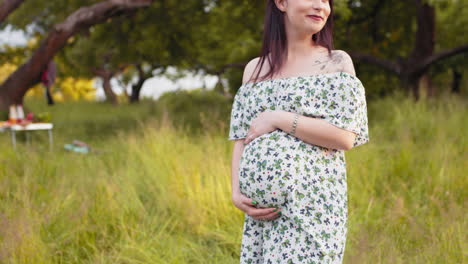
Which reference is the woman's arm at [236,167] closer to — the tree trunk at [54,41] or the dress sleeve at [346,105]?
the dress sleeve at [346,105]

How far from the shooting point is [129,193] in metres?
4.16

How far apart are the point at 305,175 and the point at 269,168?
0.41 ft

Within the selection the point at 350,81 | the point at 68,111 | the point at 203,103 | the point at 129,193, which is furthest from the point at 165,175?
the point at 68,111

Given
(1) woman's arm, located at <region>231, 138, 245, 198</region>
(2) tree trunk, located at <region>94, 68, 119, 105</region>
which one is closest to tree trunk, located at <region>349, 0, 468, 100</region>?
(1) woman's arm, located at <region>231, 138, 245, 198</region>

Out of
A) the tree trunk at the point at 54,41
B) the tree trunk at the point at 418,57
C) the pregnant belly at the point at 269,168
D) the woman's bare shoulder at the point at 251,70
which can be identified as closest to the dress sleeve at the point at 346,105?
the pregnant belly at the point at 269,168

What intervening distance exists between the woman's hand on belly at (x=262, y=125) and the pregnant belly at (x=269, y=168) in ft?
0.06

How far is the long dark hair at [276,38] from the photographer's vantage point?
170cm

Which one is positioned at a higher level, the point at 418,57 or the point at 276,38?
the point at 418,57

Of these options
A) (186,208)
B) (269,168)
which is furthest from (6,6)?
(269,168)

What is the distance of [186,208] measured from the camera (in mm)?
3869

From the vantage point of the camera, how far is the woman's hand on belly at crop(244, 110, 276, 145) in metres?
1.59

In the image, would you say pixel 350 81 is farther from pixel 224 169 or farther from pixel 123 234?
pixel 224 169

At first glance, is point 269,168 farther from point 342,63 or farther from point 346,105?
point 342,63

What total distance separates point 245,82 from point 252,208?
51cm
